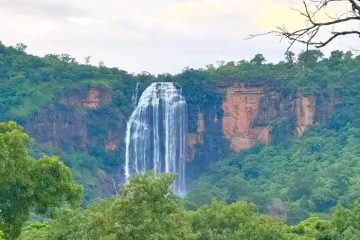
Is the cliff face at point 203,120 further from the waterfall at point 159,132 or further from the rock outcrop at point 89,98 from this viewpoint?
the waterfall at point 159,132

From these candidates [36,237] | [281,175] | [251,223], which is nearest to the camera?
[36,237]

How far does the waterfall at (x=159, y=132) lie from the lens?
65.9 meters

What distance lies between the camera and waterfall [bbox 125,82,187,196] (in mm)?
65875

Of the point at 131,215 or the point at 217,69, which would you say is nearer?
the point at 131,215

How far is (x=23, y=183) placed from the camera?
16047 millimetres

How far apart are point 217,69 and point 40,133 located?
14.9 m

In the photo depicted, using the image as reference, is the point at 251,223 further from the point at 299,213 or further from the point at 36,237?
the point at 299,213

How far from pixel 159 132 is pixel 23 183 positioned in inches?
1997

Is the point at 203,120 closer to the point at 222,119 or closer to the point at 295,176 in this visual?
the point at 222,119

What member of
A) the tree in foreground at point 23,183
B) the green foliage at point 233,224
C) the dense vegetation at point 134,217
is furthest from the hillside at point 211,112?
the tree in foreground at point 23,183

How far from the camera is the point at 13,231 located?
16.2 m

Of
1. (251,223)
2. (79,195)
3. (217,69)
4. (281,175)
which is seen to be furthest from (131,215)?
(217,69)

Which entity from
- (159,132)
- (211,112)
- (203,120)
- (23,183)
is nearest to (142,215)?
(23,183)

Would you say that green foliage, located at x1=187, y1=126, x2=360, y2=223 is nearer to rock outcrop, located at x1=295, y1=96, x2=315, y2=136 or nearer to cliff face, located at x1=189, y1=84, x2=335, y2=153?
rock outcrop, located at x1=295, y1=96, x2=315, y2=136
